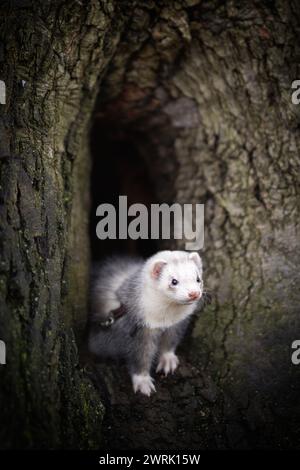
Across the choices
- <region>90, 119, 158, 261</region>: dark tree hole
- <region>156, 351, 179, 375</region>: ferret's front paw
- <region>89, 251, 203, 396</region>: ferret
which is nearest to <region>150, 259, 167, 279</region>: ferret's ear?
<region>89, 251, 203, 396</region>: ferret

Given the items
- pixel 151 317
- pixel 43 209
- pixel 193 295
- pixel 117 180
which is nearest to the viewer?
pixel 43 209

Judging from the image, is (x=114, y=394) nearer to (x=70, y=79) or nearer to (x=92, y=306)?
(x=92, y=306)

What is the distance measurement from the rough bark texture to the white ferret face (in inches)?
19.9

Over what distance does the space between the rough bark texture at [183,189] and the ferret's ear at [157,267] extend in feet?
1.98

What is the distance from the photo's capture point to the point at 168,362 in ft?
11.5

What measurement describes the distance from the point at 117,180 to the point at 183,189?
153 centimetres

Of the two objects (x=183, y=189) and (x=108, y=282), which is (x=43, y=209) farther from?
(x=183, y=189)

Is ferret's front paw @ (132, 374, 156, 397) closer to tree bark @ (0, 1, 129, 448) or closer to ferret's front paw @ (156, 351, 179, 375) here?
ferret's front paw @ (156, 351, 179, 375)

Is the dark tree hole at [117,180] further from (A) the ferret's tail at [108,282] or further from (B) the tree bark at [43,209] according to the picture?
(B) the tree bark at [43,209]

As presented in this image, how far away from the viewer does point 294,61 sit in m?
3.34

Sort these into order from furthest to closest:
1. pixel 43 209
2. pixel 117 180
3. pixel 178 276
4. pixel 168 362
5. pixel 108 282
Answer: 1. pixel 117 180
2. pixel 108 282
3. pixel 168 362
4. pixel 178 276
5. pixel 43 209

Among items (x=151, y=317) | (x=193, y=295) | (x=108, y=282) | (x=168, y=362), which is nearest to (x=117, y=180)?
(x=108, y=282)

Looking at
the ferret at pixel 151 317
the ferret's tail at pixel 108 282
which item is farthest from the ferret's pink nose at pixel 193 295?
the ferret's tail at pixel 108 282

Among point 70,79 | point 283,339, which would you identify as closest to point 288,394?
point 283,339
